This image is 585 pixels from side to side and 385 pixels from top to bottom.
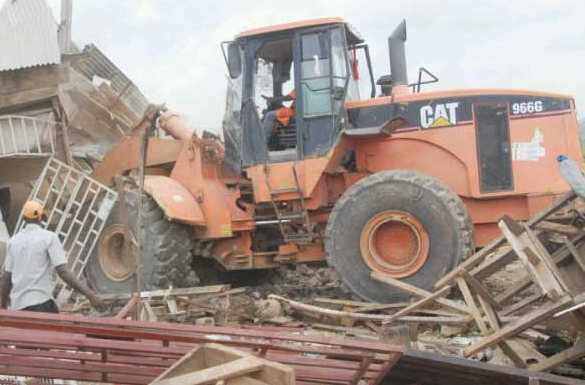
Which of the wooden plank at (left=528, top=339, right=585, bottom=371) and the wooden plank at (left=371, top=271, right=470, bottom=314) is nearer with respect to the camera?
the wooden plank at (left=528, top=339, right=585, bottom=371)

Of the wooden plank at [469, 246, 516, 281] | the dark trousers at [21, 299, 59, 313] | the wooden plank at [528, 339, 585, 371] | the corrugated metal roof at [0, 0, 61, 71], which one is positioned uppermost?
the corrugated metal roof at [0, 0, 61, 71]

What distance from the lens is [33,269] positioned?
4867 millimetres

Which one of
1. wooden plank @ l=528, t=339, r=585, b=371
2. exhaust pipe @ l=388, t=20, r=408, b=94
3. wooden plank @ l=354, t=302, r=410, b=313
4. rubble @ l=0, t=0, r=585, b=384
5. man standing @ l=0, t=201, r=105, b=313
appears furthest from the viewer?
exhaust pipe @ l=388, t=20, r=408, b=94

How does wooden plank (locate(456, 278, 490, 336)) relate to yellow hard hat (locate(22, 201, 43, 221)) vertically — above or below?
below

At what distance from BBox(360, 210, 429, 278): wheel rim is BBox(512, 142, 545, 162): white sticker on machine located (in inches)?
47.9

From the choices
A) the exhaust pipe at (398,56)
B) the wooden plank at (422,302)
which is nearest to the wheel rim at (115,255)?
the wooden plank at (422,302)

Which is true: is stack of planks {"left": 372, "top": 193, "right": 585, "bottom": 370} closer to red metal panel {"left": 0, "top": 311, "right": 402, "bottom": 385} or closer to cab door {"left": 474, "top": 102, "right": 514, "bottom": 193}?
cab door {"left": 474, "top": 102, "right": 514, "bottom": 193}

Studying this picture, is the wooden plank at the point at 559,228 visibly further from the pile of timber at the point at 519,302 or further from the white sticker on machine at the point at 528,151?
the white sticker on machine at the point at 528,151

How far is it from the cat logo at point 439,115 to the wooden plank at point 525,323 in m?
2.96

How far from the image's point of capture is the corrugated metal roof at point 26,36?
26.8ft

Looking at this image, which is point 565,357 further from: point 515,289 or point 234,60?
point 234,60

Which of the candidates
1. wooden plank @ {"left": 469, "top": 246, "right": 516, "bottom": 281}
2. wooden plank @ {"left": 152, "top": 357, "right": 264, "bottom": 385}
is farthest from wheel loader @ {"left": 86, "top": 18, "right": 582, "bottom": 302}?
wooden plank @ {"left": 152, "top": 357, "right": 264, "bottom": 385}

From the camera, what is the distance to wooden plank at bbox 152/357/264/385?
249 centimetres

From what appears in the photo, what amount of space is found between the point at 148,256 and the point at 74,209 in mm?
1167
